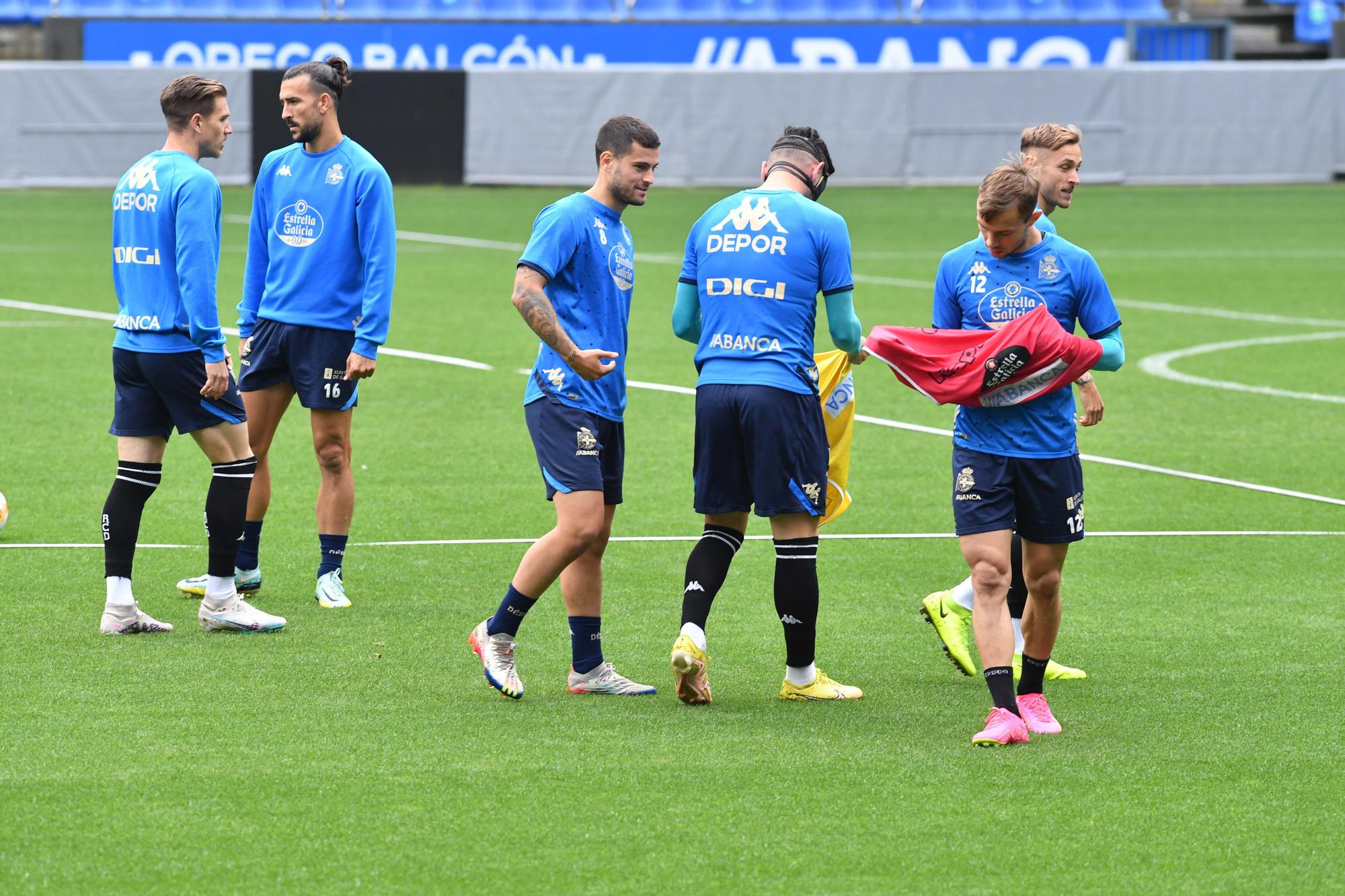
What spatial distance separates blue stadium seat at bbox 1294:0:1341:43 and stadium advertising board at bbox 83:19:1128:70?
450 cm

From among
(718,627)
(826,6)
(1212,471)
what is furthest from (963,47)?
(718,627)

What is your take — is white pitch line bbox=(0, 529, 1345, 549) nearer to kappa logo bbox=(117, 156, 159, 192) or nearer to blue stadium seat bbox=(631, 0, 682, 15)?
kappa logo bbox=(117, 156, 159, 192)

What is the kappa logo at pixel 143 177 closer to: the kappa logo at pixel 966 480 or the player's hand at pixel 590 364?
the player's hand at pixel 590 364

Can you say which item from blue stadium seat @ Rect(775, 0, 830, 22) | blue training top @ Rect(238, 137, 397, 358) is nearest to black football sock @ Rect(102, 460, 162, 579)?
blue training top @ Rect(238, 137, 397, 358)

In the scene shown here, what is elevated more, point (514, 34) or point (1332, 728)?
point (514, 34)

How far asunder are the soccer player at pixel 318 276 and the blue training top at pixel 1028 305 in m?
2.47

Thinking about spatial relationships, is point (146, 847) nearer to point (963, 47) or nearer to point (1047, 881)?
point (1047, 881)

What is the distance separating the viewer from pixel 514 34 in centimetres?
3384

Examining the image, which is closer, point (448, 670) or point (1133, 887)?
point (1133, 887)

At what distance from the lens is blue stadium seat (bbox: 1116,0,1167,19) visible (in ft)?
119

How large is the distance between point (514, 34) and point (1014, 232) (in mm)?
29619

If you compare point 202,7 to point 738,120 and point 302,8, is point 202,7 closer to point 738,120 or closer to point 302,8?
point 302,8

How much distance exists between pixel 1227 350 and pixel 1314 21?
24300 millimetres

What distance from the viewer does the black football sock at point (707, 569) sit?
19.0ft
